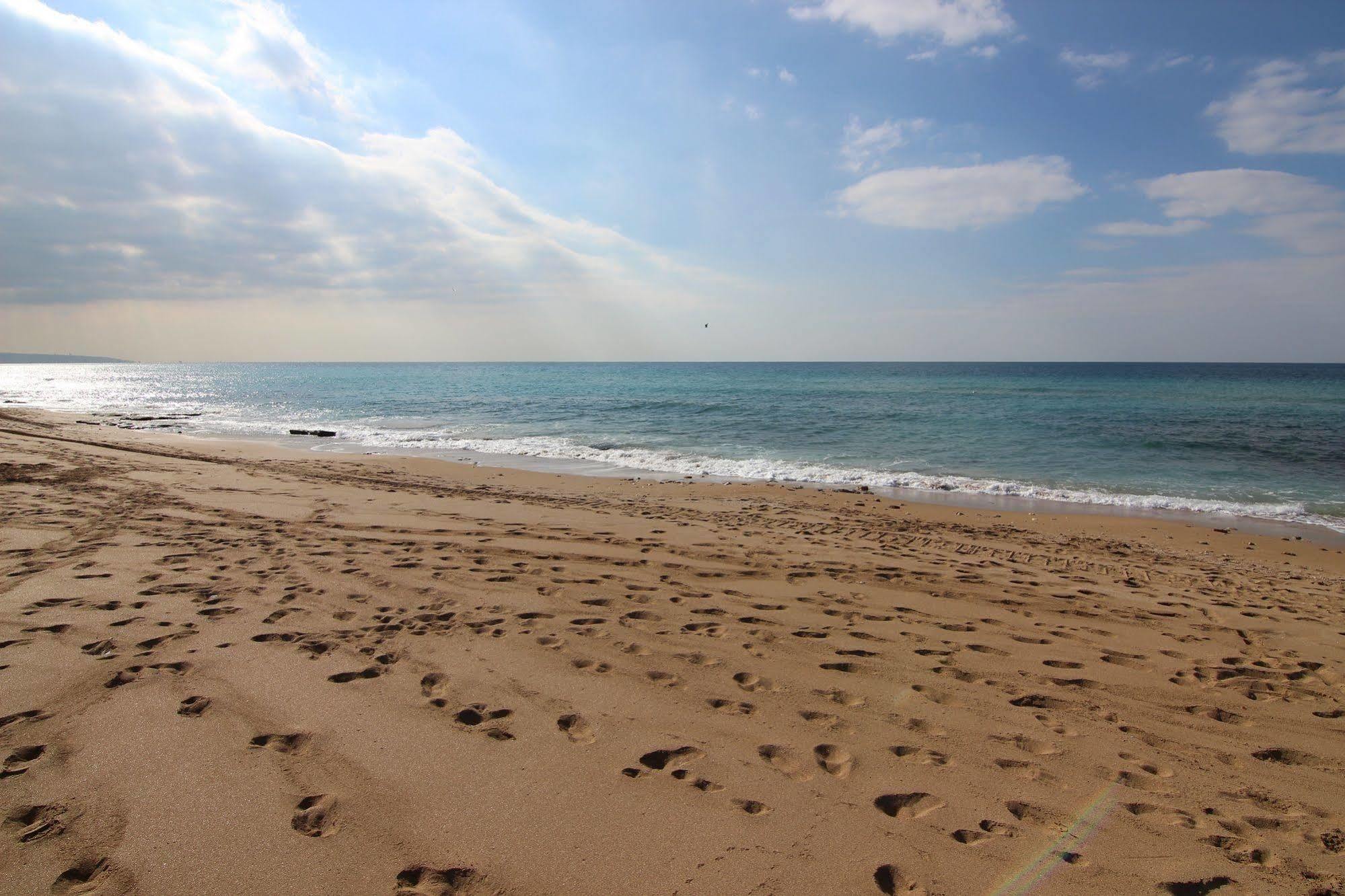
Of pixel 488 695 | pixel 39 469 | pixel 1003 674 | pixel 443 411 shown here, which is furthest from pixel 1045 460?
pixel 443 411

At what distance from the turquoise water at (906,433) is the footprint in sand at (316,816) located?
482 inches

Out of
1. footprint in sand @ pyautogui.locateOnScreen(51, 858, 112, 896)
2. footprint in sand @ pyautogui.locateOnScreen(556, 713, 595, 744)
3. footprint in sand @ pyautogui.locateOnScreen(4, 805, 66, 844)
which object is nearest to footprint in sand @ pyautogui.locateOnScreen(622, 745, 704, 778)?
footprint in sand @ pyautogui.locateOnScreen(556, 713, 595, 744)

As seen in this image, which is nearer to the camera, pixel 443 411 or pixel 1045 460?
pixel 1045 460

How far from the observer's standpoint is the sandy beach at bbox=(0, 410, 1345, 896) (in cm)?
243

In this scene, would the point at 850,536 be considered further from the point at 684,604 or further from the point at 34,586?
the point at 34,586

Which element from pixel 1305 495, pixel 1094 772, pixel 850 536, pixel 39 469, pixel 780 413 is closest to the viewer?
pixel 1094 772

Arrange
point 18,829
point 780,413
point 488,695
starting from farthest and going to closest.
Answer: point 780,413 < point 488,695 < point 18,829

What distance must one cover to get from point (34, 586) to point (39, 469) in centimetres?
826

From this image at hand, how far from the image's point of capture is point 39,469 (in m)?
10.6

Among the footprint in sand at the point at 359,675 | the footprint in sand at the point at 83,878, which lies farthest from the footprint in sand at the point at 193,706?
the footprint in sand at the point at 83,878

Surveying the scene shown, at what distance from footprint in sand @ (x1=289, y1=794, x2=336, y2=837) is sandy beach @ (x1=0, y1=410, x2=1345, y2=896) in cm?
1

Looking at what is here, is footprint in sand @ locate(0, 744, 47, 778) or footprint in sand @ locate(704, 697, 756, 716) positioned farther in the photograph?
footprint in sand @ locate(704, 697, 756, 716)

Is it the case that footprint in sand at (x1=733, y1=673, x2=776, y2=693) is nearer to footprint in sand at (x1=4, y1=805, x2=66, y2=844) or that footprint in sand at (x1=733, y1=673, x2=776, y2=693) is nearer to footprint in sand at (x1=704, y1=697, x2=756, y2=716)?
footprint in sand at (x1=704, y1=697, x2=756, y2=716)

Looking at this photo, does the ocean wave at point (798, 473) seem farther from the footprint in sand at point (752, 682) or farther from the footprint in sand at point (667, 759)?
the footprint in sand at point (667, 759)
